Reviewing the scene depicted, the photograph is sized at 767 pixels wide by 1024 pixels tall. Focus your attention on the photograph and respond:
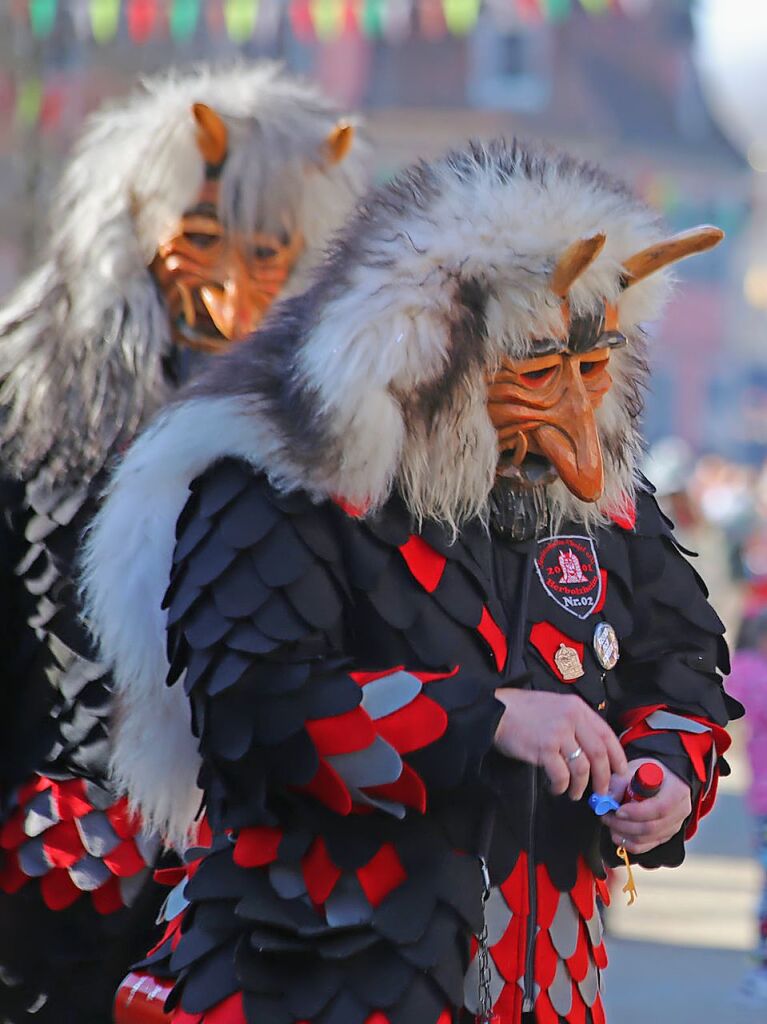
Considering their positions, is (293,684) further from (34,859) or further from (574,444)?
(34,859)

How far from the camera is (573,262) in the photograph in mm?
2396

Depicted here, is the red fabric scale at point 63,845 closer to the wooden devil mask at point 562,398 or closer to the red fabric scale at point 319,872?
the red fabric scale at point 319,872

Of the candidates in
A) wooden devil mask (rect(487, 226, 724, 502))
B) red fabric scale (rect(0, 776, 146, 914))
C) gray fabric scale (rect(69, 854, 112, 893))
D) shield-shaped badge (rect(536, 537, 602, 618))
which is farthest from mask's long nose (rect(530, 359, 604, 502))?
gray fabric scale (rect(69, 854, 112, 893))

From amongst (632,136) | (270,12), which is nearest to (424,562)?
(270,12)

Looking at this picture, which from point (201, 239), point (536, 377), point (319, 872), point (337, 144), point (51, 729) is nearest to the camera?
point (319, 872)

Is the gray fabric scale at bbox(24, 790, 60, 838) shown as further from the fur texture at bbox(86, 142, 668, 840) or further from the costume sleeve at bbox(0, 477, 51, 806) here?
the fur texture at bbox(86, 142, 668, 840)

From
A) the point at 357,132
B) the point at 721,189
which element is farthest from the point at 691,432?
the point at 357,132

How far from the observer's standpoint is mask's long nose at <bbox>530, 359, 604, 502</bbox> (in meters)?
2.45

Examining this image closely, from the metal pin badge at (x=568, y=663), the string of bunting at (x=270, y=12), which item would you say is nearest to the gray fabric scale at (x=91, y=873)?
the metal pin badge at (x=568, y=663)

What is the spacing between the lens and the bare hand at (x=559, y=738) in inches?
89.0

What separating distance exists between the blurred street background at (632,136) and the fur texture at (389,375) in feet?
1.18

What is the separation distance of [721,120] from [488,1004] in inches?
1391

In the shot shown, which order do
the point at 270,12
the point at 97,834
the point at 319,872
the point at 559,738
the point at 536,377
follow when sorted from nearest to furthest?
the point at 559,738
the point at 319,872
the point at 536,377
the point at 97,834
the point at 270,12

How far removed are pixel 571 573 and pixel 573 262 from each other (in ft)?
1.44
